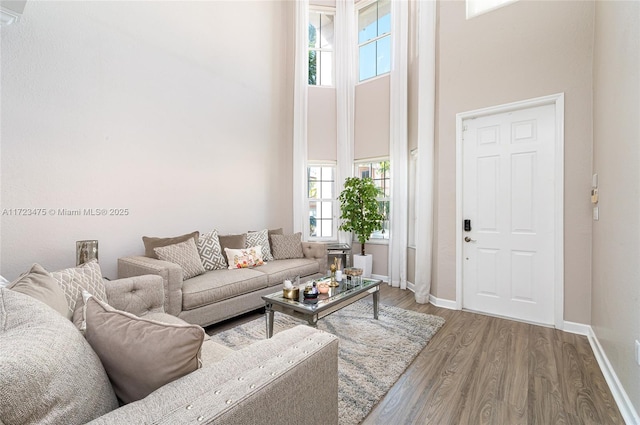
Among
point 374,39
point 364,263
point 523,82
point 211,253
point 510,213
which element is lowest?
point 364,263

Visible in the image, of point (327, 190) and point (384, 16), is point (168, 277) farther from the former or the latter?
point (384, 16)

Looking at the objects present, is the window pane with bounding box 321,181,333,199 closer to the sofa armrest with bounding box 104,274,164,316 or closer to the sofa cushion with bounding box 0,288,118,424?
the sofa armrest with bounding box 104,274,164,316

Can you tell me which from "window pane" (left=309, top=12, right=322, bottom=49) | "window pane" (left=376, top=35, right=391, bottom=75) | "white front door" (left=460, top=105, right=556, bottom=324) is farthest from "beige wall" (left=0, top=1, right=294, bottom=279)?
"white front door" (left=460, top=105, right=556, bottom=324)

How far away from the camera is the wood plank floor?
5.64 feet

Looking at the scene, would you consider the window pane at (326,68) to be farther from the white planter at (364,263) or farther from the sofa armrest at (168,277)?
the sofa armrest at (168,277)

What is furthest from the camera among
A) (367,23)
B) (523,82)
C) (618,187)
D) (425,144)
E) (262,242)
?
(367,23)

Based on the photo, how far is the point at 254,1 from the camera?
4.65 meters

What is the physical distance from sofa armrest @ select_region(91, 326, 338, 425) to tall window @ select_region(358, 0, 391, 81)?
473cm

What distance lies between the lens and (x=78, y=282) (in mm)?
1801

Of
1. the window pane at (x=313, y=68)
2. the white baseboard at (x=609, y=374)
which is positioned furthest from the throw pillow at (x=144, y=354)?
the window pane at (x=313, y=68)

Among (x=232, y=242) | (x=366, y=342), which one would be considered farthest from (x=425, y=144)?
(x=232, y=242)

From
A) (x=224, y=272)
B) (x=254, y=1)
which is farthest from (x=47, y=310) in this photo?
(x=254, y=1)

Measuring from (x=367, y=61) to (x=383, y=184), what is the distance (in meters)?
2.11

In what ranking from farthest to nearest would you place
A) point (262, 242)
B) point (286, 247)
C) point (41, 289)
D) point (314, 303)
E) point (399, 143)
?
point (399, 143) → point (286, 247) → point (262, 242) → point (314, 303) → point (41, 289)
